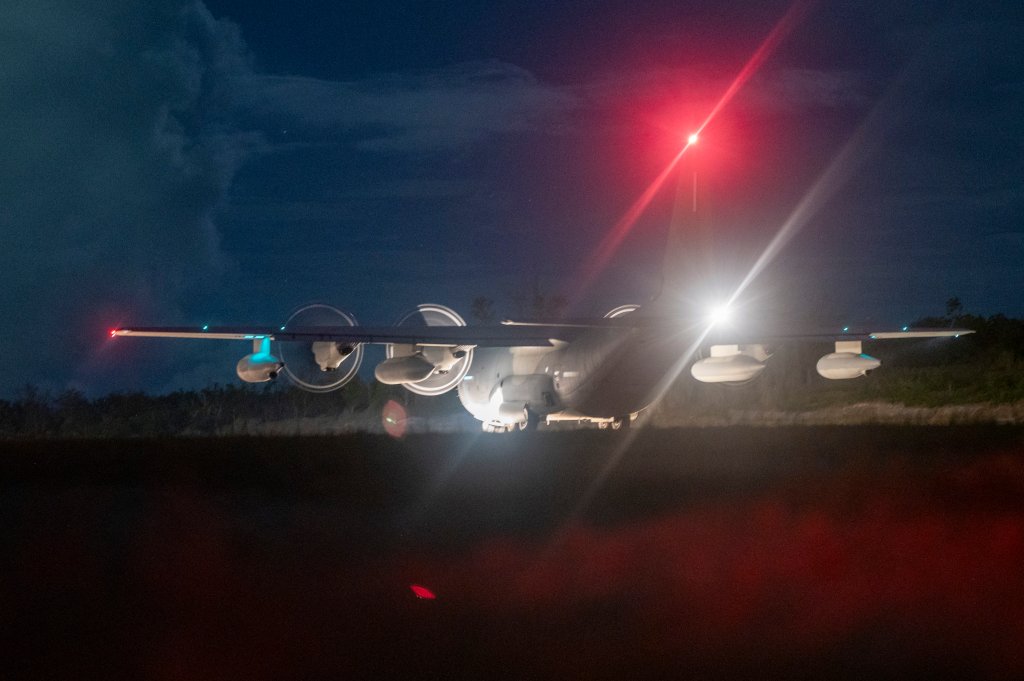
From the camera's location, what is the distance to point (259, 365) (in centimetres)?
2619

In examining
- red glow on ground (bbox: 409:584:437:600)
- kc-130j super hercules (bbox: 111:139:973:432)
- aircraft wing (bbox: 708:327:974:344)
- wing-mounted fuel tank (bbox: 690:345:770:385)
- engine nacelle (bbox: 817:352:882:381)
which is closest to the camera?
red glow on ground (bbox: 409:584:437:600)

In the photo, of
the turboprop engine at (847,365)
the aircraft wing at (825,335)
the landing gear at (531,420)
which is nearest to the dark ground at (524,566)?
the turboprop engine at (847,365)

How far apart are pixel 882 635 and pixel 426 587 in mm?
3447

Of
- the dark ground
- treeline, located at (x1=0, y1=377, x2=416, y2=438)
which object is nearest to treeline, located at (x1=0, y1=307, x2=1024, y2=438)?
treeline, located at (x1=0, y1=377, x2=416, y2=438)

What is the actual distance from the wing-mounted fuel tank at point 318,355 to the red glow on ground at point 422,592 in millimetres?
19235

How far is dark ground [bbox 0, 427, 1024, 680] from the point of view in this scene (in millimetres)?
Result: 7168

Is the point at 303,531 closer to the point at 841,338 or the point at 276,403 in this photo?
the point at 841,338

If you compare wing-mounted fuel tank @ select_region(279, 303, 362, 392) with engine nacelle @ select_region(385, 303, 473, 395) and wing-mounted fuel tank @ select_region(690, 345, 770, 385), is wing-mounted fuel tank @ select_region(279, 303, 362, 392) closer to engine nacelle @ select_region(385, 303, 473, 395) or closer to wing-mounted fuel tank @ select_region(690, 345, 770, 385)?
engine nacelle @ select_region(385, 303, 473, 395)

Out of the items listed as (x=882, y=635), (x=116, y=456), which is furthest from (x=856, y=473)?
(x=116, y=456)

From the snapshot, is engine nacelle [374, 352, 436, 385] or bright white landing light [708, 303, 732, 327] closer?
bright white landing light [708, 303, 732, 327]

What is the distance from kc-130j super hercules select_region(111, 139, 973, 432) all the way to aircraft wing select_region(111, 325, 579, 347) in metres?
0.03

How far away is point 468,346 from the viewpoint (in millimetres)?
27953

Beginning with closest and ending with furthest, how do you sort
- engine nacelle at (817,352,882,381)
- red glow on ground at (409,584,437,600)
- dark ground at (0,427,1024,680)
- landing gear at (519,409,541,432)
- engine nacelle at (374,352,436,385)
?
dark ground at (0,427,1024,680) < red glow on ground at (409,584,437,600) < engine nacelle at (817,352,882,381) < engine nacelle at (374,352,436,385) < landing gear at (519,409,541,432)

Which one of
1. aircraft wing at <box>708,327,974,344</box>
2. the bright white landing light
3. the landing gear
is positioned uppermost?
the bright white landing light
